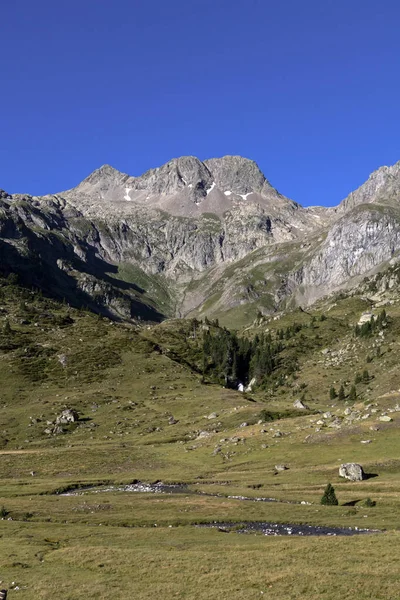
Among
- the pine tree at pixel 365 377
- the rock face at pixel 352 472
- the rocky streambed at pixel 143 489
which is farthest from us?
the pine tree at pixel 365 377

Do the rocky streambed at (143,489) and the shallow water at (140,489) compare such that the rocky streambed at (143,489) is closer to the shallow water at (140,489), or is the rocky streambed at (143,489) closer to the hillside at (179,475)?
the shallow water at (140,489)

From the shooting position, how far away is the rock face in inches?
2810

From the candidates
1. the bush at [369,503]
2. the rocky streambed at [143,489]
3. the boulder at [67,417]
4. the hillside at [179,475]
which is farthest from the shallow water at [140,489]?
the boulder at [67,417]

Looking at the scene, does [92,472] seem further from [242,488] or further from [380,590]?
[380,590]

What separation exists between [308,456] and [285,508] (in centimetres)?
3110

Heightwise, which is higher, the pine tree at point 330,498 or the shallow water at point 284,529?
the pine tree at point 330,498

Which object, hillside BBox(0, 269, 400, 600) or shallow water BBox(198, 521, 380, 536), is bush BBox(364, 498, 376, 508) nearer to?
hillside BBox(0, 269, 400, 600)

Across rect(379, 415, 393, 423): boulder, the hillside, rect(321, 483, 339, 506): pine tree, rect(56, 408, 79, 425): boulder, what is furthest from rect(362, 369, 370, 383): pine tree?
rect(321, 483, 339, 506): pine tree

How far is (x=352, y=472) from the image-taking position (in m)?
72.2

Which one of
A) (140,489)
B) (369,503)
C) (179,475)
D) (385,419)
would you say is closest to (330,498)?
(369,503)

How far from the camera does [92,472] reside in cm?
9450

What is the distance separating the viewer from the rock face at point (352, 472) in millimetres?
71375

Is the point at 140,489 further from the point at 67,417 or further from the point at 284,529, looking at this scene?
the point at 67,417

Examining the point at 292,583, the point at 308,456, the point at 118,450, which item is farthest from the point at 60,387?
the point at 292,583
